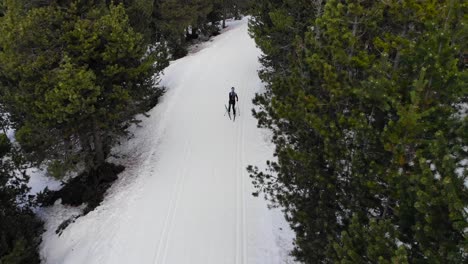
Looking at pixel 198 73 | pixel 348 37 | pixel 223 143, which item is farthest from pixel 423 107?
pixel 198 73

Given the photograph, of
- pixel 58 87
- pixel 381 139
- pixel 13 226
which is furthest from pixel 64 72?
pixel 381 139

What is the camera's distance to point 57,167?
1569 cm

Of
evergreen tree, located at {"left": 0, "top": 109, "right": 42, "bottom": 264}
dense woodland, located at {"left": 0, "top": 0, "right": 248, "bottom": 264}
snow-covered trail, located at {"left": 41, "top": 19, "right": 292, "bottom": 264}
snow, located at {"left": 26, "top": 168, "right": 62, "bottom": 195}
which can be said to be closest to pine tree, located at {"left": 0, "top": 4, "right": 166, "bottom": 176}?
dense woodland, located at {"left": 0, "top": 0, "right": 248, "bottom": 264}

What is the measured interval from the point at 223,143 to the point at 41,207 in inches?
380

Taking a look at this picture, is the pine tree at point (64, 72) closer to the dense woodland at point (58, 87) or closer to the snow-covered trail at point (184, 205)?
the dense woodland at point (58, 87)

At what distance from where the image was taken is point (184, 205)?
50.9ft

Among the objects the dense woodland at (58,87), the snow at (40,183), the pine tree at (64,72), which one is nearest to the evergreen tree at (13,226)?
the dense woodland at (58,87)

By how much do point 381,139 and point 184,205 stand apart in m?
10.4

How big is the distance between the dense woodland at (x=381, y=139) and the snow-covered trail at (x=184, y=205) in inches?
188

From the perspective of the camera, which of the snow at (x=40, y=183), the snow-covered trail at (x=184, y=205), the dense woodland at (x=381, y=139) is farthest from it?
the snow at (x=40, y=183)

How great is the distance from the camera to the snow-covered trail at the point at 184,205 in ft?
43.9

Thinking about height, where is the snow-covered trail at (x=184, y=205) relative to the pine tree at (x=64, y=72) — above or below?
below

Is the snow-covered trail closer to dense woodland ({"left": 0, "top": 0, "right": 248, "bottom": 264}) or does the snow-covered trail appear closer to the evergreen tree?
the evergreen tree

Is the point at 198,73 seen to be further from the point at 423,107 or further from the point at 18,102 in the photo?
the point at 423,107
